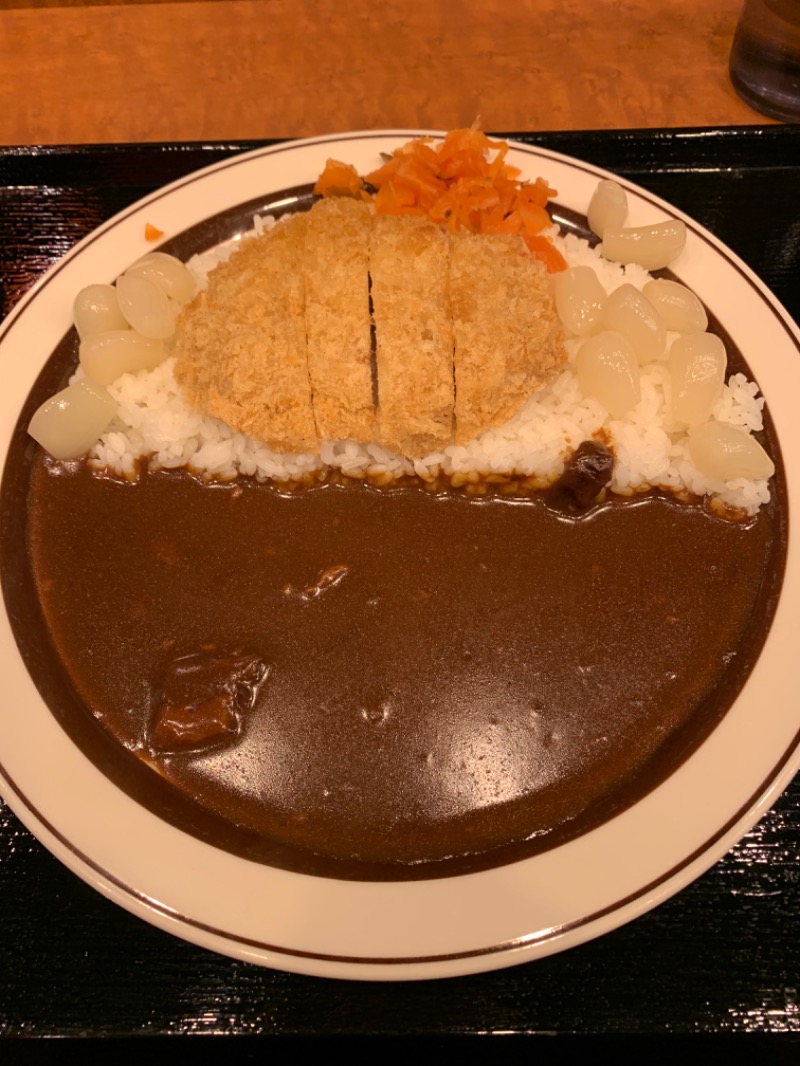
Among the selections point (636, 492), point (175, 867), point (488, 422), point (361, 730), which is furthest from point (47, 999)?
point (636, 492)

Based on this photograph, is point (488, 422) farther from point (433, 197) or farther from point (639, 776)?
point (639, 776)

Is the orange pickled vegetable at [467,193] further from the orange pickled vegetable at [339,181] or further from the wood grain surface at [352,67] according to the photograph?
the wood grain surface at [352,67]

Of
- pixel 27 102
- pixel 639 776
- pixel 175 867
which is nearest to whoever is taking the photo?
pixel 175 867

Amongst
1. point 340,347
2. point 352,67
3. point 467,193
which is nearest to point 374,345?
point 340,347

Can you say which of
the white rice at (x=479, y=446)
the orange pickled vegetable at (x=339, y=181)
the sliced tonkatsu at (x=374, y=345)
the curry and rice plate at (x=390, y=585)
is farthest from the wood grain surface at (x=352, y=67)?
the white rice at (x=479, y=446)

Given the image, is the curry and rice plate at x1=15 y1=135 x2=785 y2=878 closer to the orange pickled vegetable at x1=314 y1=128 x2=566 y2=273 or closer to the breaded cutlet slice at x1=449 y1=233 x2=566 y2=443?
the breaded cutlet slice at x1=449 y1=233 x2=566 y2=443

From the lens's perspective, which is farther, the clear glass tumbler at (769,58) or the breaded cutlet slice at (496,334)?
the clear glass tumbler at (769,58)

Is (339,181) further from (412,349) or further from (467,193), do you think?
(412,349)
